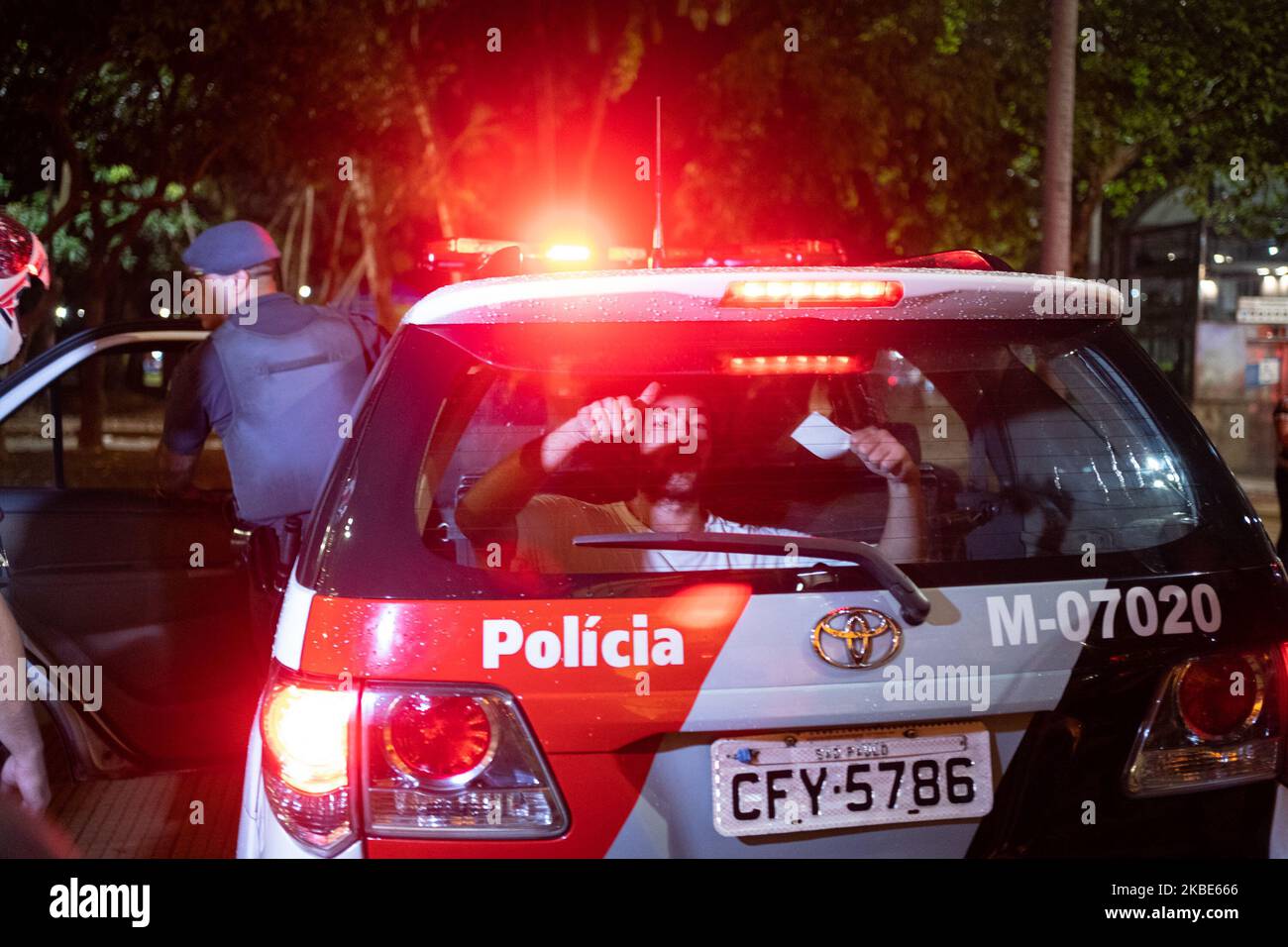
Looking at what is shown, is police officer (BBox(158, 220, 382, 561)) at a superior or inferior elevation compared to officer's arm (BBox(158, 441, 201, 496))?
superior

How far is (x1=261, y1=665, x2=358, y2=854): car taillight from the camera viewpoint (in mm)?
2146

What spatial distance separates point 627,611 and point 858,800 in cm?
A: 44

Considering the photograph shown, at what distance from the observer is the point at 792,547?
2.23m

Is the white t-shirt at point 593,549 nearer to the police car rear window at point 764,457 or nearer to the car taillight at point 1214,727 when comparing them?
the police car rear window at point 764,457

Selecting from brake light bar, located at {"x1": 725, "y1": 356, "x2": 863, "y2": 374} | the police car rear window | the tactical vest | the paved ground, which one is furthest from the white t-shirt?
the paved ground

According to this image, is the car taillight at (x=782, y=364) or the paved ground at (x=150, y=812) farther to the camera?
the paved ground at (x=150, y=812)

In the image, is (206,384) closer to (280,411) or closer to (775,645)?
(280,411)

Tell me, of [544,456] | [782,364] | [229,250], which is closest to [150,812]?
[229,250]

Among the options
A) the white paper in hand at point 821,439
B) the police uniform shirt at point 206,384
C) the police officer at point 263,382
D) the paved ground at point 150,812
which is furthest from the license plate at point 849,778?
the paved ground at point 150,812

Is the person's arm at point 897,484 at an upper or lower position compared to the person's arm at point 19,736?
upper

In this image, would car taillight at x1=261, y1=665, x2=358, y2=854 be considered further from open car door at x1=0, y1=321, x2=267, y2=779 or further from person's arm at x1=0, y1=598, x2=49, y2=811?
open car door at x1=0, y1=321, x2=267, y2=779

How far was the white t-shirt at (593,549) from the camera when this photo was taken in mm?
2275

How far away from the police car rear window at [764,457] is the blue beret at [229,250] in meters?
1.45

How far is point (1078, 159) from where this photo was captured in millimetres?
22516
